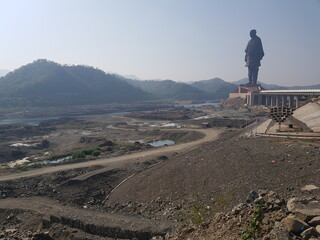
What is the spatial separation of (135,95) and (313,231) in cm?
16945

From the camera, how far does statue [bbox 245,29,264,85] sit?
11488 cm

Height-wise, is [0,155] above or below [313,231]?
below

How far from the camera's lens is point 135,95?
574 ft

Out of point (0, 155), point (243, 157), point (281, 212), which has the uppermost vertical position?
point (281, 212)

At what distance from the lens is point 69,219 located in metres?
16.3

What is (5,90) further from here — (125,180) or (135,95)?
(125,180)

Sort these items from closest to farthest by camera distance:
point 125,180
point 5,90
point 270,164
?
1. point 270,164
2. point 125,180
3. point 5,90

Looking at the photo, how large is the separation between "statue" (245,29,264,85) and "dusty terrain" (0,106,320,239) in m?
95.2

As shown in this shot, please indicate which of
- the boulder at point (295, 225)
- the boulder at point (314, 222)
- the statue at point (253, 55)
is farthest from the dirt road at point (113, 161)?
the statue at point (253, 55)

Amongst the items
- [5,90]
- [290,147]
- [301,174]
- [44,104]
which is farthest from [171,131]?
[5,90]

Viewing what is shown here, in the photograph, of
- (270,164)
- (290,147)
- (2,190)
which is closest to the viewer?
(270,164)

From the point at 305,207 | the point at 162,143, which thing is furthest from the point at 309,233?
the point at 162,143

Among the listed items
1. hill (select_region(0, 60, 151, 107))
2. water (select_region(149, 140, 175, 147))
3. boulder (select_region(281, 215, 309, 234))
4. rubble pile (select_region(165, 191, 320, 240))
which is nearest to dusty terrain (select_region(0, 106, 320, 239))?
rubble pile (select_region(165, 191, 320, 240))

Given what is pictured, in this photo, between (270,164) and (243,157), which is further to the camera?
(243,157)
